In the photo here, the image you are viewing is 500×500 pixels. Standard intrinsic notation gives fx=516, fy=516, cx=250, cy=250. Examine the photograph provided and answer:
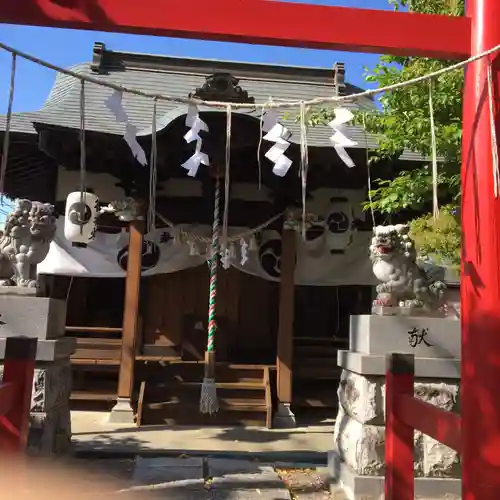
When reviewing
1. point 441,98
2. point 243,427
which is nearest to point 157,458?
point 243,427

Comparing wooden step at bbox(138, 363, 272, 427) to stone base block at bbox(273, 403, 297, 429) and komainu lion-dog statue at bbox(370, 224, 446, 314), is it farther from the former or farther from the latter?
komainu lion-dog statue at bbox(370, 224, 446, 314)

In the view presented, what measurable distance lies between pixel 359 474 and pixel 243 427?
350 cm

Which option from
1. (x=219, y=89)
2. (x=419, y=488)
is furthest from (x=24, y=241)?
(x=419, y=488)

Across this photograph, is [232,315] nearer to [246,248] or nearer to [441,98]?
[246,248]

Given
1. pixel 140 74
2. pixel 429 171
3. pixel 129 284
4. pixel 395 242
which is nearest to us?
pixel 395 242

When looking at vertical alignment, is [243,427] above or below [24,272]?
below

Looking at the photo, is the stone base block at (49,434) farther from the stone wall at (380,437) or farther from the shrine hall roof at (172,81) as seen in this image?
the shrine hall roof at (172,81)

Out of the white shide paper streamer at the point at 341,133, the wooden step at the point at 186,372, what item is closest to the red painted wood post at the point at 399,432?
the white shide paper streamer at the point at 341,133

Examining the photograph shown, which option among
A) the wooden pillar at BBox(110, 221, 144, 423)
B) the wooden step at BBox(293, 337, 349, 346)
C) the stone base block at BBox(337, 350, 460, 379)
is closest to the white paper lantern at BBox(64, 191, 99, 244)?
the wooden pillar at BBox(110, 221, 144, 423)

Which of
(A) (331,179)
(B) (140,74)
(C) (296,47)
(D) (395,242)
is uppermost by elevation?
(B) (140,74)

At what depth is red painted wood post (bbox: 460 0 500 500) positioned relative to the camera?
2762mm

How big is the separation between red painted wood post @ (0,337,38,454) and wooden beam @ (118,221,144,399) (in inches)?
172

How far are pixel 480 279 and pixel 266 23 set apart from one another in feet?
6.69

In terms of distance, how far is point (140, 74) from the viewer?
38.3 feet
